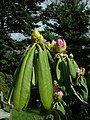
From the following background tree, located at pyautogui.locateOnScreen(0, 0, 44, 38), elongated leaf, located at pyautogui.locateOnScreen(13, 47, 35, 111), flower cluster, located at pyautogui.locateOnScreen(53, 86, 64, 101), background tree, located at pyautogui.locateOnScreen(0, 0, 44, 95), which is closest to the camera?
elongated leaf, located at pyautogui.locateOnScreen(13, 47, 35, 111)

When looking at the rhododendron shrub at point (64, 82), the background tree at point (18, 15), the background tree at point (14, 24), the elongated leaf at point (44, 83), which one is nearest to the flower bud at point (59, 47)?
the rhododendron shrub at point (64, 82)

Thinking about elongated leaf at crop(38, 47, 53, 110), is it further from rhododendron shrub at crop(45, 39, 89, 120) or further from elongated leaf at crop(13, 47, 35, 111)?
rhododendron shrub at crop(45, 39, 89, 120)

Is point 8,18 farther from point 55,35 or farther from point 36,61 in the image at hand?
point 36,61

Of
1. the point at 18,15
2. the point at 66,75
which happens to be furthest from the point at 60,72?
the point at 18,15

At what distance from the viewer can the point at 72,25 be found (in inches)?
779

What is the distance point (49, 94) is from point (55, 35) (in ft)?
63.2

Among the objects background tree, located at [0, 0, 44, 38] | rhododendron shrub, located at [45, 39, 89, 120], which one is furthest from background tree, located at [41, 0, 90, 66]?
rhododendron shrub, located at [45, 39, 89, 120]

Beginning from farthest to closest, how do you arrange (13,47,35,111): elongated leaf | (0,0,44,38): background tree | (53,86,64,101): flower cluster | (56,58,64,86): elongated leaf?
1. (0,0,44,38): background tree
2. (53,86,64,101): flower cluster
3. (56,58,64,86): elongated leaf
4. (13,47,35,111): elongated leaf

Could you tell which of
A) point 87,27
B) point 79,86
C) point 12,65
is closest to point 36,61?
point 79,86

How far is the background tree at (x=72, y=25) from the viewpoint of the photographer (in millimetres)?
19562

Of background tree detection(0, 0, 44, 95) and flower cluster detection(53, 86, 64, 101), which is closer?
flower cluster detection(53, 86, 64, 101)

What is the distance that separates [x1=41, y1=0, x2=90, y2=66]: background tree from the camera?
1956 centimetres

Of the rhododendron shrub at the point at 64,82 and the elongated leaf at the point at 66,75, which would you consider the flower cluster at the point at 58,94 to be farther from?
the elongated leaf at the point at 66,75

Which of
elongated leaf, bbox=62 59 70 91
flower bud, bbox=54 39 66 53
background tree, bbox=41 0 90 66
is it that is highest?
background tree, bbox=41 0 90 66
